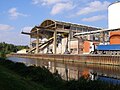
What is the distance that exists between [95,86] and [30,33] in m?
83.1

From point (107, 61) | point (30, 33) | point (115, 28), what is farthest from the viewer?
point (30, 33)

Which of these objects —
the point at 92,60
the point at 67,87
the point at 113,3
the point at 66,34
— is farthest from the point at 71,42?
the point at 67,87

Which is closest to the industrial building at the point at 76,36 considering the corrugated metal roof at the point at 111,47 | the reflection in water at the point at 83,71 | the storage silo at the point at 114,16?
the storage silo at the point at 114,16

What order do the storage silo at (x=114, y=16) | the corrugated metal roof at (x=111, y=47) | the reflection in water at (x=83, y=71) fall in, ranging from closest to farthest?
the reflection in water at (x=83, y=71)
the corrugated metal roof at (x=111, y=47)
the storage silo at (x=114, y=16)

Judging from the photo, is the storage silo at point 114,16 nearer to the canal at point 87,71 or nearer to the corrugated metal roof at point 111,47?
the corrugated metal roof at point 111,47

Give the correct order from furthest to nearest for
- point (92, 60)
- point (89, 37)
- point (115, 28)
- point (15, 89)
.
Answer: point (89, 37), point (115, 28), point (92, 60), point (15, 89)

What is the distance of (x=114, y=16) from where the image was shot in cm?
5447

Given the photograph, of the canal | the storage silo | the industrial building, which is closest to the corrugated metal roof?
the industrial building

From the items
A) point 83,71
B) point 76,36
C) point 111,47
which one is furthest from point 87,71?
point 76,36

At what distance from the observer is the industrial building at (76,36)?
2180 inches

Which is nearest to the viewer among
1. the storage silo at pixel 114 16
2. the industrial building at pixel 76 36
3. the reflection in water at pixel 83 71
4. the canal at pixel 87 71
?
the canal at pixel 87 71

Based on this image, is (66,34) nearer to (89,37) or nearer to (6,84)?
(89,37)

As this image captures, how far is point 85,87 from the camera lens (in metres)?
9.91

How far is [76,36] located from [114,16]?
1772 cm
